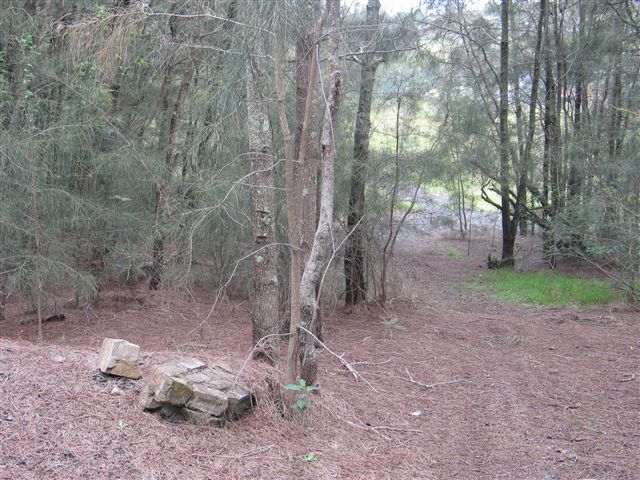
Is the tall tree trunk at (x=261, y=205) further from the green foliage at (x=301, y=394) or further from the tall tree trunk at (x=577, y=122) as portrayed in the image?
the tall tree trunk at (x=577, y=122)

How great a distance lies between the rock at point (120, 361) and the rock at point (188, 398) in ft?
1.02

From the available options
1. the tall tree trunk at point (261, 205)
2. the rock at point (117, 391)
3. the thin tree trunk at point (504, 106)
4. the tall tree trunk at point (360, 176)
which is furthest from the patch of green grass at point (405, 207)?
the rock at point (117, 391)

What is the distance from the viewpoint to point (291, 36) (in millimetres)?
4965

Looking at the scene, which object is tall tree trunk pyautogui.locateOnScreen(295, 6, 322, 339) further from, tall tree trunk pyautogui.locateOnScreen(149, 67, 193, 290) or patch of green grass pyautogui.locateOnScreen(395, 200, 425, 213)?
patch of green grass pyautogui.locateOnScreen(395, 200, 425, 213)

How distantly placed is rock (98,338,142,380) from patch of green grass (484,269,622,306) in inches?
342

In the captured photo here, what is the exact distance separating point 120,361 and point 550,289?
969 cm

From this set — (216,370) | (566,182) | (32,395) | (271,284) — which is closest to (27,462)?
(32,395)

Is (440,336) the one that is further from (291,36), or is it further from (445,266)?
(445,266)

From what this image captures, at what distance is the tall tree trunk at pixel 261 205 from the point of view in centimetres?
561

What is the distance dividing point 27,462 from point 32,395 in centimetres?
82

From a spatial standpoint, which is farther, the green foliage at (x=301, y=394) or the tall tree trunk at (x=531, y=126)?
the tall tree trunk at (x=531, y=126)

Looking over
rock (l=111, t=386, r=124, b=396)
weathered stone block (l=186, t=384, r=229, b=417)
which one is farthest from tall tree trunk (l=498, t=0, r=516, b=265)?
rock (l=111, t=386, r=124, b=396)

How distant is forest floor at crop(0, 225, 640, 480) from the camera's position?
375 centimetres

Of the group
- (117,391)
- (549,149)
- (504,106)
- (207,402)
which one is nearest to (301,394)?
Answer: (207,402)
